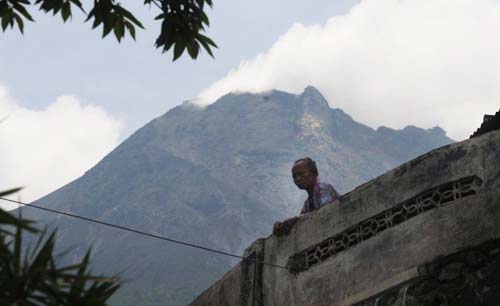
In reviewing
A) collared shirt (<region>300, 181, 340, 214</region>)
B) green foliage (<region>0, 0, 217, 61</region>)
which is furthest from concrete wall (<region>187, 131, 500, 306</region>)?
green foliage (<region>0, 0, 217, 61</region>)

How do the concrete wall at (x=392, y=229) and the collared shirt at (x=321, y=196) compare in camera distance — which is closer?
the concrete wall at (x=392, y=229)

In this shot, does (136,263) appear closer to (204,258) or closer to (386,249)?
(204,258)

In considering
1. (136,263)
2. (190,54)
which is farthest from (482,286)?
(136,263)

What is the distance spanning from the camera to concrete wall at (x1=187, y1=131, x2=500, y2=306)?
24.6 ft

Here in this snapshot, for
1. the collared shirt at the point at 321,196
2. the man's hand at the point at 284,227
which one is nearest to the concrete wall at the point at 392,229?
the man's hand at the point at 284,227

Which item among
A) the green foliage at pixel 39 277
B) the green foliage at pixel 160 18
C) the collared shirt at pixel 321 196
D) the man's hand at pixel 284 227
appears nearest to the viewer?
the green foliage at pixel 39 277

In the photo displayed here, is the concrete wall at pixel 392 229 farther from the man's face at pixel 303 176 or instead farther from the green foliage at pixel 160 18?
the green foliage at pixel 160 18

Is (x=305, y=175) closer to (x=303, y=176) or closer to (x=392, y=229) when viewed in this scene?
(x=303, y=176)

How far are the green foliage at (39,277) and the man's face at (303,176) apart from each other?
5513 mm

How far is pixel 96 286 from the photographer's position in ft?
14.0

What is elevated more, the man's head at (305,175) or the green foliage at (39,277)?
the man's head at (305,175)

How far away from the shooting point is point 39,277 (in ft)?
13.4

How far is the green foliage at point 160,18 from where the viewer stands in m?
6.56

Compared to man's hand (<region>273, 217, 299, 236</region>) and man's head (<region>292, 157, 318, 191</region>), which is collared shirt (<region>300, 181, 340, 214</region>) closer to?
man's head (<region>292, 157, 318, 191</region>)
